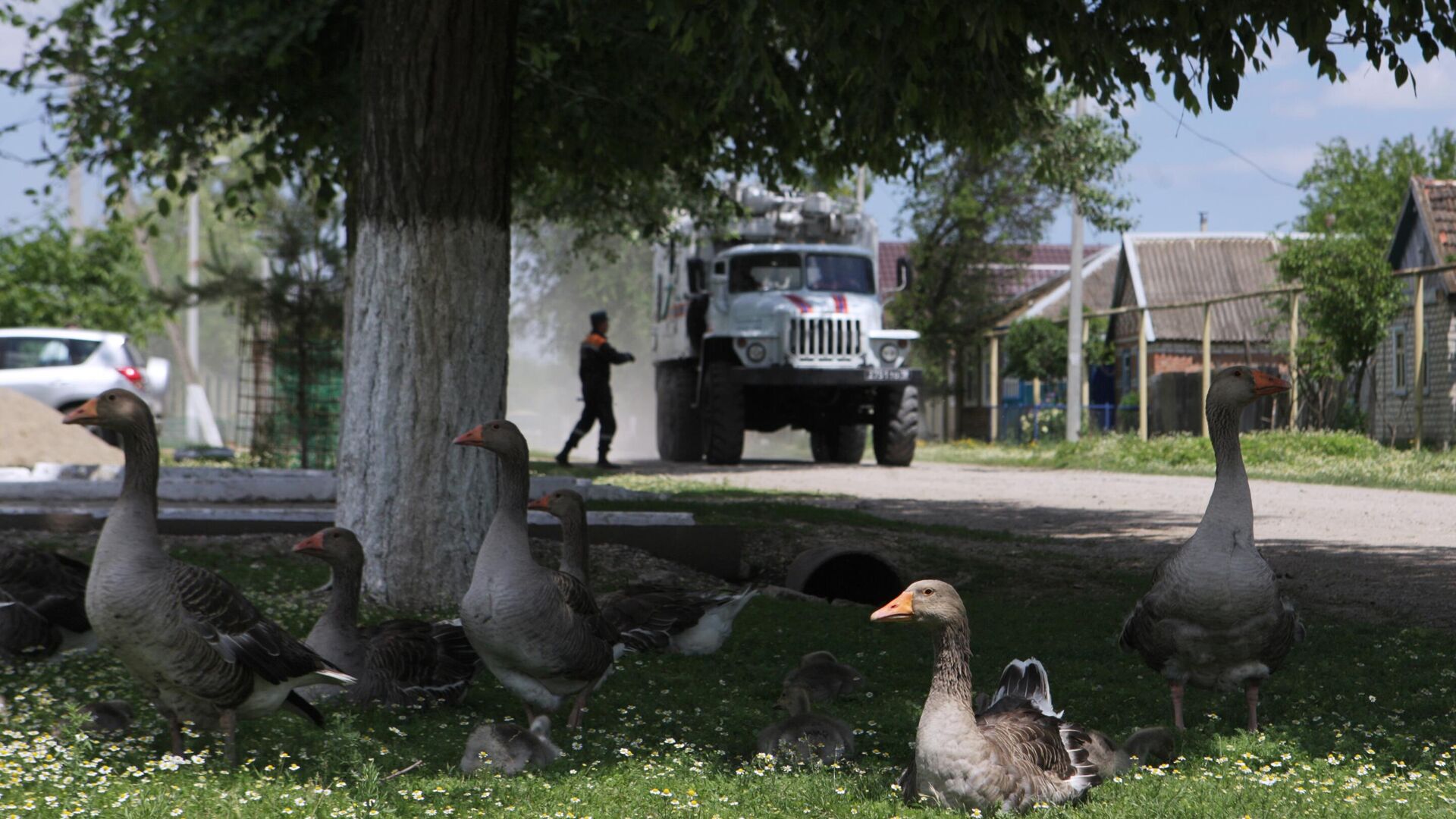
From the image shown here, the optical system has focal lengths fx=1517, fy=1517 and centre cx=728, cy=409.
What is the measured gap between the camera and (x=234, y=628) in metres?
5.60

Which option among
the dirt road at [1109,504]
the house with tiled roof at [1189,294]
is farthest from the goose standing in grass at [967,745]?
the house with tiled roof at [1189,294]

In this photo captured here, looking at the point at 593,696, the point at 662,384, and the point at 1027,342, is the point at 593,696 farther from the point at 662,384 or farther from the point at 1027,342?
the point at 1027,342

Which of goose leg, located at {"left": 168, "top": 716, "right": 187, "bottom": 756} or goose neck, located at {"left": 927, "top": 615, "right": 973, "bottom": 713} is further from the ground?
goose neck, located at {"left": 927, "top": 615, "right": 973, "bottom": 713}

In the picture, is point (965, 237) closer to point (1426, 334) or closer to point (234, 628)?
point (1426, 334)

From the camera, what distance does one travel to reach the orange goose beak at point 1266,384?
6223mm

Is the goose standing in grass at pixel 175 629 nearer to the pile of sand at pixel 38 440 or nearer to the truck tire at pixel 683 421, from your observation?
the pile of sand at pixel 38 440

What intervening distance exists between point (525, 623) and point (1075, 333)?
30.1m

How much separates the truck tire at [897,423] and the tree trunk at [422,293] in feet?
57.1

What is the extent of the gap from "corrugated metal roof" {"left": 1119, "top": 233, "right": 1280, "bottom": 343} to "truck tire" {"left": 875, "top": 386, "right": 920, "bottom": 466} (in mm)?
25543

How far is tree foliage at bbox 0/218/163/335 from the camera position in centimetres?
3722

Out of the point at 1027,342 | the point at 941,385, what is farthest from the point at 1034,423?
the point at 941,385

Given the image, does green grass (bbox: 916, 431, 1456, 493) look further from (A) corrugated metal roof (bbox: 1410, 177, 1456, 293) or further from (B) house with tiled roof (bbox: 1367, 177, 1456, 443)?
(A) corrugated metal roof (bbox: 1410, 177, 1456, 293)

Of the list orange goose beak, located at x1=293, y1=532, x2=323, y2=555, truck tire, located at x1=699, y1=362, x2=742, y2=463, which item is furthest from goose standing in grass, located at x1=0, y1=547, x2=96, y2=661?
truck tire, located at x1=699, y1=362, x2=742, y2=463

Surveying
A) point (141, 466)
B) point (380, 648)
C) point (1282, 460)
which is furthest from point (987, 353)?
point (141, 466)
